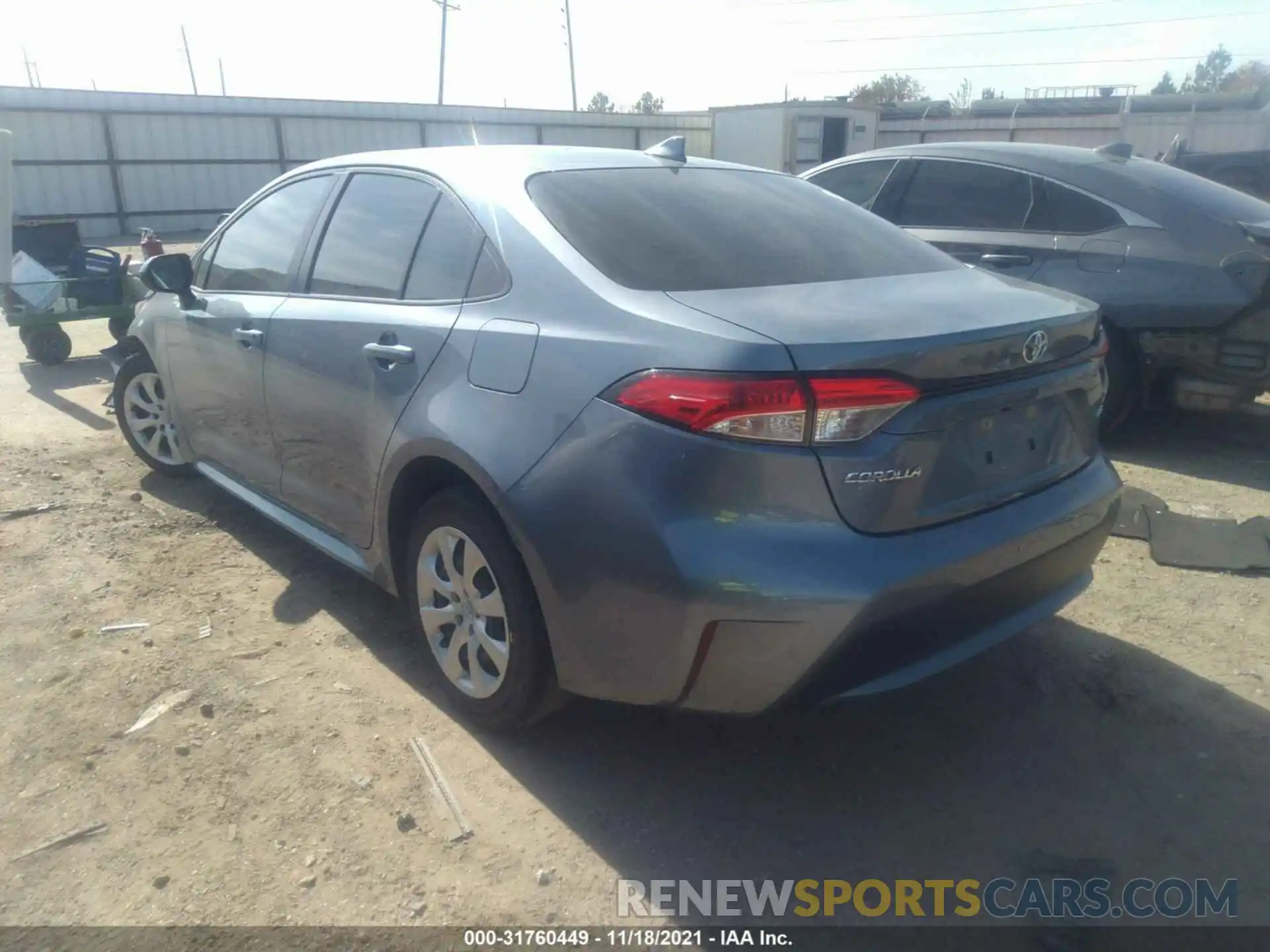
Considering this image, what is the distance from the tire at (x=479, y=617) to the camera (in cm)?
268

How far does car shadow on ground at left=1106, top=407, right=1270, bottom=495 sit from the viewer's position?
5.26 meters

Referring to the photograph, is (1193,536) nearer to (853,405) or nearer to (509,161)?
(853,405)

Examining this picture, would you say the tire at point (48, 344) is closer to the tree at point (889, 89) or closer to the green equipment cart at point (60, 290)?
the green equipment cart at point (60, 290)

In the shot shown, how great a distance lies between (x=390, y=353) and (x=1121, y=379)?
165 inches

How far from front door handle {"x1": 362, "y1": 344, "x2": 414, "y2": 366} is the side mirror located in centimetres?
166

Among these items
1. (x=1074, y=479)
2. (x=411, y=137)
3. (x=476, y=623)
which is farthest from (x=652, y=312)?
(x=411, y=137)

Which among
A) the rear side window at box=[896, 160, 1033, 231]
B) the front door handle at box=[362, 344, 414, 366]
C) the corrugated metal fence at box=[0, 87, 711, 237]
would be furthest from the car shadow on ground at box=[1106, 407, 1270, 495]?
the corrugated metal fence at box=[0, 87, 711, 237]

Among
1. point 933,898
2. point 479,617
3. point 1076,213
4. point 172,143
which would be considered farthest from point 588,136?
point 933,898

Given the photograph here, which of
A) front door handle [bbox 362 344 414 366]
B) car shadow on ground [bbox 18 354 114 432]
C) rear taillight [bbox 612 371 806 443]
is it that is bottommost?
car shadow on ground [bbox 18 354 114 432]

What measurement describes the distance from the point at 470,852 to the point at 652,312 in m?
1.43

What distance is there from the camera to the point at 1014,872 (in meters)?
2.42

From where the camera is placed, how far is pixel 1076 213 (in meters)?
5.63

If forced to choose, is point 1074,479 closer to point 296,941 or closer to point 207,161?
point 296,941

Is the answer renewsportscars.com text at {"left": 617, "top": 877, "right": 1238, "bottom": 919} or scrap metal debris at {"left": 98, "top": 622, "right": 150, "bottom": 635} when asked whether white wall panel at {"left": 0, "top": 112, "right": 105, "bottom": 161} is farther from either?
renewsportscars.com text at {"left": 617, "top": 877, "right": 1238, "bottom": 919}
